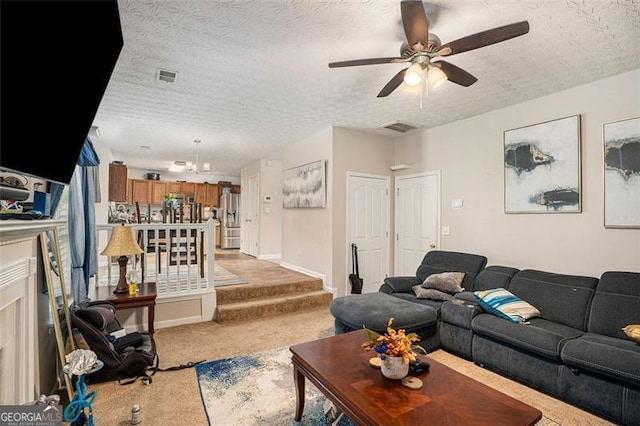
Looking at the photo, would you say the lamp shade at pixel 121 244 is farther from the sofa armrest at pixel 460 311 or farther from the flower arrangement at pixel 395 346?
the sofa armrest at pixel 460 311

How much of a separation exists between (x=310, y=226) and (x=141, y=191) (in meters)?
5.81

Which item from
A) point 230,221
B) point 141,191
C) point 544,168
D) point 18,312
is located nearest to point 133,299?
point 18,312

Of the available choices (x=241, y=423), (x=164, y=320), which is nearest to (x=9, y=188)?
(x=241, y=423)

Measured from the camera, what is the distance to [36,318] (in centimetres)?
187

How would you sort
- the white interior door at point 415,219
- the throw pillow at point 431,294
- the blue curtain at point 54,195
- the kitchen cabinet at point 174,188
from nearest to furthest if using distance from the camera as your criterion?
the blue curtain at point 54,195, the throw pillow at point 431,294, the white interior door at point 415,219, the kitchen cabinet at point 174,188

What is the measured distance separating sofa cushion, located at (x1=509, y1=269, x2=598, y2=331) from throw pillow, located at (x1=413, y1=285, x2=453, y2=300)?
649 mm

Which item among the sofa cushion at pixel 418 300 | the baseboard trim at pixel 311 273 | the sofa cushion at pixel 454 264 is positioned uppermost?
the sofa cushion at pixel 454 264

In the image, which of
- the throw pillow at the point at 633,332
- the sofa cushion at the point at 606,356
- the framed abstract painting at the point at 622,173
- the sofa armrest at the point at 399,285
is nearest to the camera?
the sofa cushion at the point at 606,356

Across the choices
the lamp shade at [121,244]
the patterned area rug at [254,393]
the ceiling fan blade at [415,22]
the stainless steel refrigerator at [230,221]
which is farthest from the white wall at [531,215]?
the stainless steel refrigerator at [230,221]

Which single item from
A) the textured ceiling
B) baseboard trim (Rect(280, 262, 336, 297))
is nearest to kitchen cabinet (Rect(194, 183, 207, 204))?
baseboard trim (Rect(280, 262, 336, 297))

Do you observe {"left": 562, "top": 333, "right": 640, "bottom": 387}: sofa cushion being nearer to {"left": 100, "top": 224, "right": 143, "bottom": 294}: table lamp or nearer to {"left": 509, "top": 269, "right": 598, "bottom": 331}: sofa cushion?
{"left": 509, "top": 269, "right": 598, "bottom": 331}: sofa cushion

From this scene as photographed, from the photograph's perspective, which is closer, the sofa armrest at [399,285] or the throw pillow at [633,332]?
the throw pillow at [633,332]

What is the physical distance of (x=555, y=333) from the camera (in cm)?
240

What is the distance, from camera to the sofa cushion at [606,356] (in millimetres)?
1914
